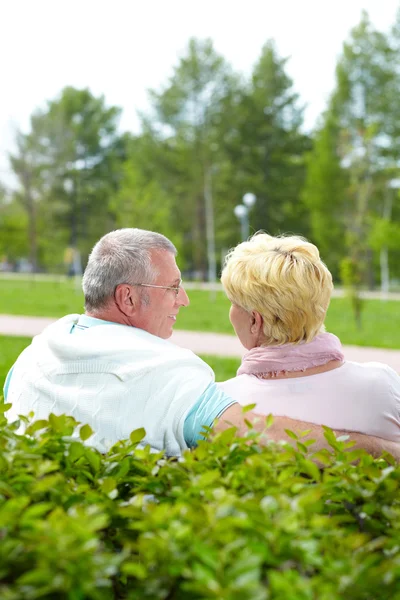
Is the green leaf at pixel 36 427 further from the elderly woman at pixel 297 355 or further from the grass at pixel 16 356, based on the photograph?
the grass at pixel 16 356

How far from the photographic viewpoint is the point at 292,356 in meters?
2.53

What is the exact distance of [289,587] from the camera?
1121mm

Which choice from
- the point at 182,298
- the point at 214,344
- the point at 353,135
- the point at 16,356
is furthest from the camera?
the point at 353,135

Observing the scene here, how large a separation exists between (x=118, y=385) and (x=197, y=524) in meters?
1.01

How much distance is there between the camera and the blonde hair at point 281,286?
249 centimetres

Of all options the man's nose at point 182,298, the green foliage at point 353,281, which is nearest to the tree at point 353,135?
the green foliage at point 353,281

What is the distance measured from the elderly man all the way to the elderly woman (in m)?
0.14

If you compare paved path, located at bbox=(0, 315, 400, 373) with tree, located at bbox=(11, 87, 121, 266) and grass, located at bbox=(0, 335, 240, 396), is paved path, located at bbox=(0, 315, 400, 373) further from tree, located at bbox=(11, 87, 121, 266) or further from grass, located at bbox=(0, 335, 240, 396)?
tree, located at bbox=(11, 87, 121, 266)

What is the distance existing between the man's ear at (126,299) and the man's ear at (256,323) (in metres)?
0.40

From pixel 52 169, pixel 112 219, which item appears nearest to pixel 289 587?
pixel 52 169

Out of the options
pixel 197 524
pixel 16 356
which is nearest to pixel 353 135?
pixel 16 356

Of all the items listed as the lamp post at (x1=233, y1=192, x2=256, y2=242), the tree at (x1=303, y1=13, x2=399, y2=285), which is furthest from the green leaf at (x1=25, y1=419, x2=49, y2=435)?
the tree at (x1=303, y1=13, x2=399, y2=285)

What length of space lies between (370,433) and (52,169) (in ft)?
126

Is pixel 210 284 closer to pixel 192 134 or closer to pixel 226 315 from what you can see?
pixel 192 134
